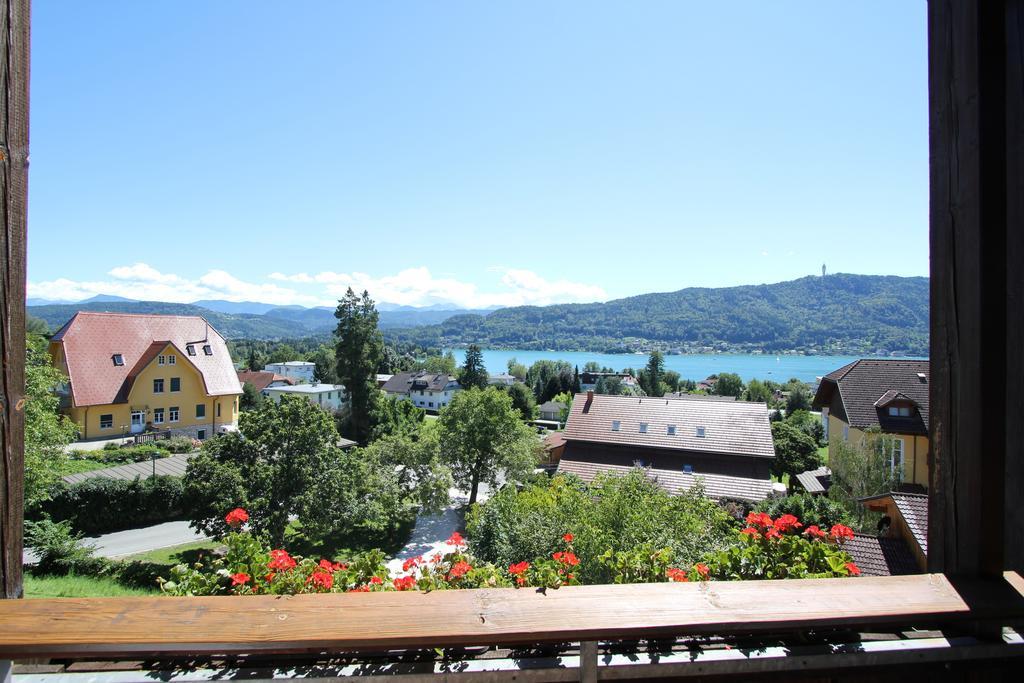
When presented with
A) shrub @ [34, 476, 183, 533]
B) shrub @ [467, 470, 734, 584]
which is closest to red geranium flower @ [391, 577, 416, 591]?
shrub @ [467, 470, 734, 584]

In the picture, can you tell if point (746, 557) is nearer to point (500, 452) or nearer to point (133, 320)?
point (500, 452)

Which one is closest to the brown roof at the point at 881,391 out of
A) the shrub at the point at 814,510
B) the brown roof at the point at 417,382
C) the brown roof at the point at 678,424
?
the shrub at the point at 814,510

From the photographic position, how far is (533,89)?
343 inches

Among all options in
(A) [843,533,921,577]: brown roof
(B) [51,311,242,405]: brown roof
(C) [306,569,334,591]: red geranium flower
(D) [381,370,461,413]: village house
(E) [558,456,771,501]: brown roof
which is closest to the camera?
(C) [306,569,334,591]: red geranium flower

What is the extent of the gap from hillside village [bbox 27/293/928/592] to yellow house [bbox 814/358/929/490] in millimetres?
44

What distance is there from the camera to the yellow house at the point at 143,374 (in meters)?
18.8

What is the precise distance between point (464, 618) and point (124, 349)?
82.9 feet

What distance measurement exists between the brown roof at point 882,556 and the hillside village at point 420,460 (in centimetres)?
2

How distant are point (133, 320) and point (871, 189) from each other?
25.7 meters

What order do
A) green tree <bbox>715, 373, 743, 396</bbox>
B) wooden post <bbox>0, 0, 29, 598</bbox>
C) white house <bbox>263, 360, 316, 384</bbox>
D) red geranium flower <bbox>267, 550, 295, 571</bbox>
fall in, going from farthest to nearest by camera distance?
white house <bbox>263, 360, 316, 384</bbox> < green tree <bbox>715, 373, 743, 396</bbox> < red geranium flower <bbox>267, 550, 295, 571</bbox> < wooden post <bbox>0, 0, 29, 598</bbox>

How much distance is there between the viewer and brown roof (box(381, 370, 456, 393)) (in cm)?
5428

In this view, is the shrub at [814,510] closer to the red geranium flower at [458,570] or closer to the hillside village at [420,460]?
the hillside village at [420,460]

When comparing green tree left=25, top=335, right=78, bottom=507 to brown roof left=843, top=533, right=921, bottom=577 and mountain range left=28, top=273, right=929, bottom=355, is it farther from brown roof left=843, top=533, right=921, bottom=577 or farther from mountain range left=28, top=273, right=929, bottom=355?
mountain range left=28, top=273, right=929, bottom=355

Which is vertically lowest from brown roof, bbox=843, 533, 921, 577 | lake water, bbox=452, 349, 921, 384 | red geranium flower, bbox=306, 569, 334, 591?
lake water, bbox=452, 349, 921, 384
